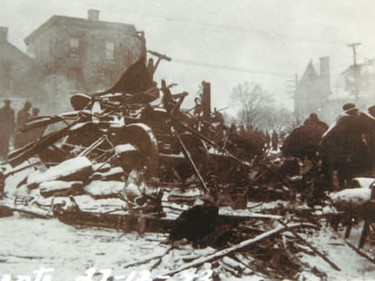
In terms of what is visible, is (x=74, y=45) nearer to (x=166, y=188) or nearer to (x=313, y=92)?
(x=166, y=188)

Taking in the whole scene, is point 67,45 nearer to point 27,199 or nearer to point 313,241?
point 27,199

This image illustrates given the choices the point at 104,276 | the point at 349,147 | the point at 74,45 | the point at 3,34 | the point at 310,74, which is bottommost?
the point at 104,276

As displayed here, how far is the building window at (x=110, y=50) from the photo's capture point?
67.5 ft

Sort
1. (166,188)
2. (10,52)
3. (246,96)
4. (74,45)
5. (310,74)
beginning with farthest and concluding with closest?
1. (310,74)
2. (74,45)
3. (10,52)
4. (246,96)
5. (166,188)

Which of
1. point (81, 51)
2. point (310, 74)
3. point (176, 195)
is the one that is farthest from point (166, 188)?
point (310, 74)

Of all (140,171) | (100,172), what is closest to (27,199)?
(100,172)

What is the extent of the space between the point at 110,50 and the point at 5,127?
12712mm

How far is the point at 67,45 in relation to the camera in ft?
69.0

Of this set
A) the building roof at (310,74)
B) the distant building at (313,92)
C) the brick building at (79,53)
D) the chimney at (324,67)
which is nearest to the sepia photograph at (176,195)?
the brick building at (79,53)

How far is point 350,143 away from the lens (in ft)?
15.3

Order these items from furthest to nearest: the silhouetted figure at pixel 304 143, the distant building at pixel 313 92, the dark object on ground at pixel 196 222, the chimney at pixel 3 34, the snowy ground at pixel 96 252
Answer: the distant building at pixel 313 92 < the chimney at pixel 3 34 < the silhouetted figure at pixel 304 143 < the dark object on ground at pixel 196 222 < the snowy ground at pixel 96 252

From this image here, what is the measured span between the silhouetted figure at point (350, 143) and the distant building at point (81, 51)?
16325mm

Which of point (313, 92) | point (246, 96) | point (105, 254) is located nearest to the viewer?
point (105, 254)

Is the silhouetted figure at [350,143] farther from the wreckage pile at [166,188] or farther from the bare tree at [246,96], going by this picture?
the bare tree at [246,96]
